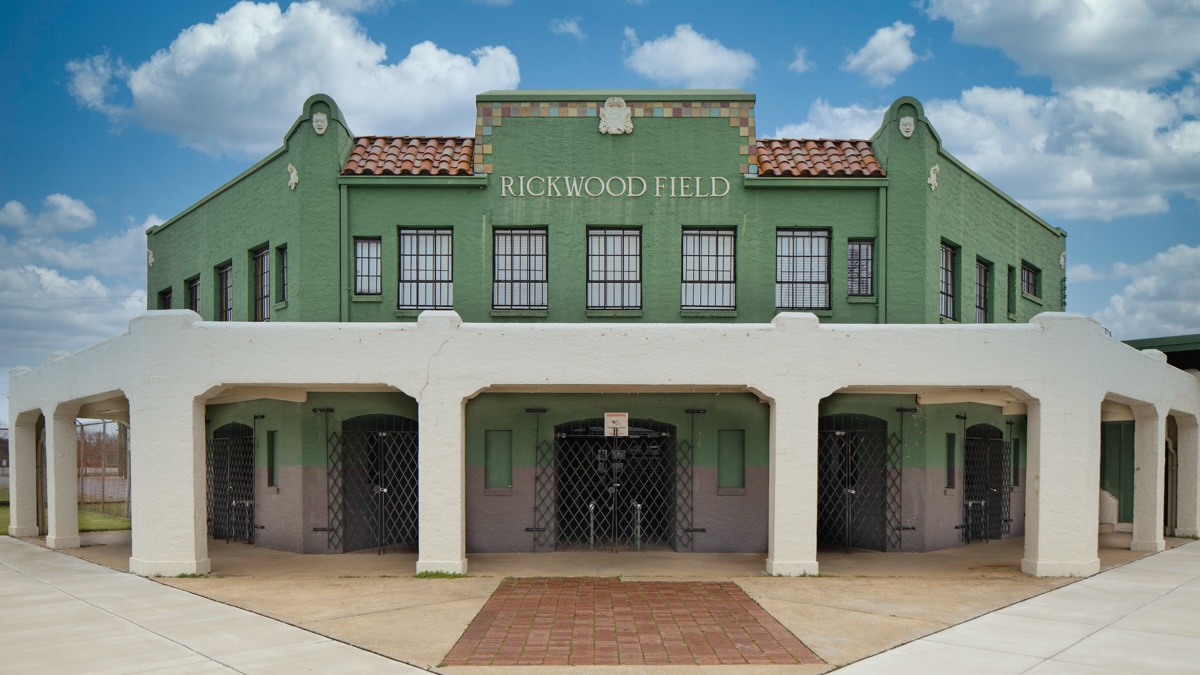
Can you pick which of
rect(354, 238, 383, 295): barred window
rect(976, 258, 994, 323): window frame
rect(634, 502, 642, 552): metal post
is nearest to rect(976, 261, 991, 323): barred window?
rect(976, 258, 994, 323): window frame

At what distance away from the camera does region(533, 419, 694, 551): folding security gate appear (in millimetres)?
16906

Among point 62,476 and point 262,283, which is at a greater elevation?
point 262,283

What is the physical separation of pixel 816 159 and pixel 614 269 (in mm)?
4438

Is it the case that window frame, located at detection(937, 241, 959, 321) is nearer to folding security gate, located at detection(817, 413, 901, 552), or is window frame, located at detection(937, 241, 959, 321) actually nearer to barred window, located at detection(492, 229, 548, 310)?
folding security gate, located at detection(817, 413, 901, 552)

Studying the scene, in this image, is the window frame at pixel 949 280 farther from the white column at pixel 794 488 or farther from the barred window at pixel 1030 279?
the white column at pixel 794 488

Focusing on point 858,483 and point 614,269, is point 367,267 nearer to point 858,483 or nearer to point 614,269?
point 614,269

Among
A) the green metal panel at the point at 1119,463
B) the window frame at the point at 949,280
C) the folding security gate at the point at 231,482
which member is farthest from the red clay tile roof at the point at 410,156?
the green metal panel at the point at 1119,463

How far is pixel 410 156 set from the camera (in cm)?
1764

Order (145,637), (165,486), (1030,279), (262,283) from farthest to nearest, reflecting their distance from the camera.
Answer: (1030,279)
(262,283)
(165,486)
(145,637)

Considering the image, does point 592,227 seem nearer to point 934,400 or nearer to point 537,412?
point 537,412

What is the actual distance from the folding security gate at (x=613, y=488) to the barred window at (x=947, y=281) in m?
5.97

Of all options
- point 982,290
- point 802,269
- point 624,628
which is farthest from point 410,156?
point 982,290

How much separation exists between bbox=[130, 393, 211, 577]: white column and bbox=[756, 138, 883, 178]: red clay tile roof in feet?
35.4

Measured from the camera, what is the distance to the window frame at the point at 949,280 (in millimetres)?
18250
